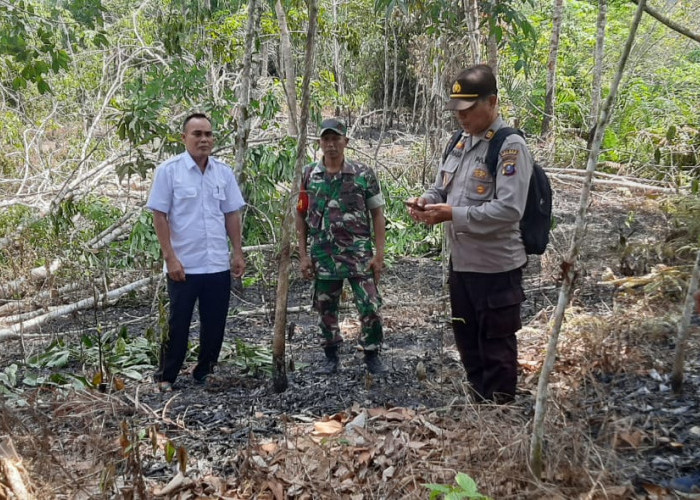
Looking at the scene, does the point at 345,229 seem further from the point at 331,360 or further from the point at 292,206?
the point at 331,360

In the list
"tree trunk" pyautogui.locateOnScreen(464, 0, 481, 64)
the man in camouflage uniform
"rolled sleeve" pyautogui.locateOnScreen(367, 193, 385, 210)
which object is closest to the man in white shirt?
the man in camouflage uniform

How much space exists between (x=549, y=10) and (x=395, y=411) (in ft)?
61.2

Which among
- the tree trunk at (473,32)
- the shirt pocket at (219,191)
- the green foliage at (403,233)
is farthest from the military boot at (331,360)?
the green foliage at (403,233)

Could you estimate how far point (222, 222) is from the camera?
4211 millimetres

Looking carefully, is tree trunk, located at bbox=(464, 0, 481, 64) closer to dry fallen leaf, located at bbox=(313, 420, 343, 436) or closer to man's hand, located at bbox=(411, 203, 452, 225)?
man's hand, located at bbox=(411, 203, 452, 225)

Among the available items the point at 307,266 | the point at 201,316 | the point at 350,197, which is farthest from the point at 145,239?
the point at 350,197

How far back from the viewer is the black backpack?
3094mm

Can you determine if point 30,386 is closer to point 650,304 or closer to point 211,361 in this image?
point 211,361

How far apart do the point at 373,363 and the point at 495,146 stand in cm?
190

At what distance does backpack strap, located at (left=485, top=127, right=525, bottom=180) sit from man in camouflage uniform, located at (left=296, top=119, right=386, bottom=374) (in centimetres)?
124

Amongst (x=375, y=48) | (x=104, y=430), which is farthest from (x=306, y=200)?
(x=375, y=48)

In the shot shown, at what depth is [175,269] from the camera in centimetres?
396

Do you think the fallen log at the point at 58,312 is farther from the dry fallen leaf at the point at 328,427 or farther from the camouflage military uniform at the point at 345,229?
the dry fallen leaf at the point at 328,427

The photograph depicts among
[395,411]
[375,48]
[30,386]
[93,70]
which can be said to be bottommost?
[30,386]
